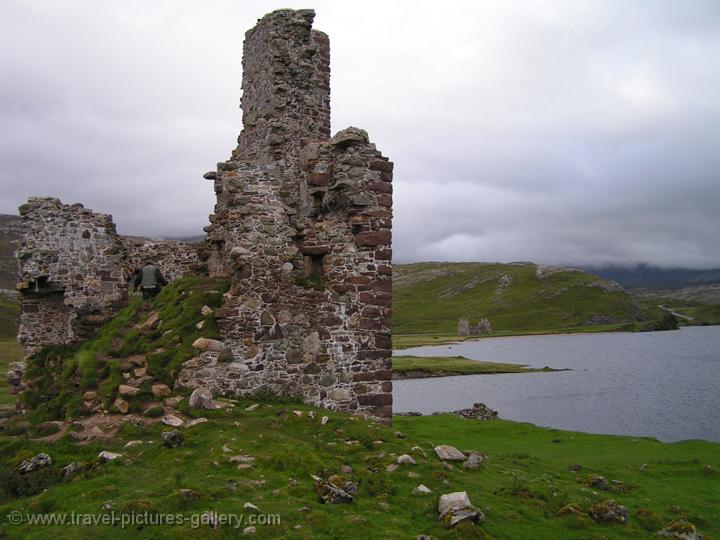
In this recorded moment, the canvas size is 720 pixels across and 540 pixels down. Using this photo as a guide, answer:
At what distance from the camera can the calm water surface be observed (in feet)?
117

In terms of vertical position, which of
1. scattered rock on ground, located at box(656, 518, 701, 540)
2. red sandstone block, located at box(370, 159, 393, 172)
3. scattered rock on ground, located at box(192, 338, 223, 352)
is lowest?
scattered rock on ground, located at box(656, 518, 701, 540)

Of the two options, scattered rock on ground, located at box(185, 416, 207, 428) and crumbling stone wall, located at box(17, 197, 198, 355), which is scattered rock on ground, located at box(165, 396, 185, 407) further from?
crumbling stone wall, located at box(17, 197, 198, 355)

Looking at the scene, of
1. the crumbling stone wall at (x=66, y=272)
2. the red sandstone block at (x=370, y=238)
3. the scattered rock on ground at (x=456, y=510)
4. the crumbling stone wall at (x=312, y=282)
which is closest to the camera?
the scattered rock on ground at (x=456, y=510)

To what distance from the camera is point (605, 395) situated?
46.9 meters

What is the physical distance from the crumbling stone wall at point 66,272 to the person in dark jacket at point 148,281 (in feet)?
1.54

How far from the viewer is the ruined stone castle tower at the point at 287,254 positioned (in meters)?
16.2

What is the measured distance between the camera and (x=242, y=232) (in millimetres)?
16422

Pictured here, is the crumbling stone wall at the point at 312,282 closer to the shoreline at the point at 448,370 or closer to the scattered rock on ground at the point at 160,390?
the scattered rock on ground at the point at 160,390

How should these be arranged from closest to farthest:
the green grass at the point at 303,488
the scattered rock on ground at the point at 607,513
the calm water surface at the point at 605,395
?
the green grass at the point at 303,488, the scattered rock on ground at the point at 607,513, the calm water surface at the point at 605,395

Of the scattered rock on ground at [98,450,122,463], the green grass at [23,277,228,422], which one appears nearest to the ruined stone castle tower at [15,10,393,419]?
the green grass at [23,277,228,422]

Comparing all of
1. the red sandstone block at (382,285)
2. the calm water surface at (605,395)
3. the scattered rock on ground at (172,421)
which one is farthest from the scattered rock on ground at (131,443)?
the calm water surface at (605,395)

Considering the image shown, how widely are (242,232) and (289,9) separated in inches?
334

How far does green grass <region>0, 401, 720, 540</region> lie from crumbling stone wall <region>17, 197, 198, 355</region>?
7.51m

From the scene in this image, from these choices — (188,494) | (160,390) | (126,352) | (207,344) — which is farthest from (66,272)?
(188,494)
